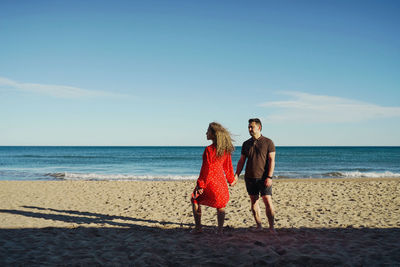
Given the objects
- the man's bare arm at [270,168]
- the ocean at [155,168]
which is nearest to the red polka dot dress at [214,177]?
the man's bare arm at [270,168]

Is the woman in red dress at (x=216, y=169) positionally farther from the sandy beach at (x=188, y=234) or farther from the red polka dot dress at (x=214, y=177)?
the sandy beach at (x=188, y=234)

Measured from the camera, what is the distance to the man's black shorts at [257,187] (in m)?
4.33

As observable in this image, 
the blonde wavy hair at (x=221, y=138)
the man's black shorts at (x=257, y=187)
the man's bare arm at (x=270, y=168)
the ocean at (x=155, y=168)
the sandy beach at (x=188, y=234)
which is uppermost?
the blonde wavy hair at (x=221, y=138)

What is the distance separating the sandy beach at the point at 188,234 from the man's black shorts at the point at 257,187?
2.35 feet

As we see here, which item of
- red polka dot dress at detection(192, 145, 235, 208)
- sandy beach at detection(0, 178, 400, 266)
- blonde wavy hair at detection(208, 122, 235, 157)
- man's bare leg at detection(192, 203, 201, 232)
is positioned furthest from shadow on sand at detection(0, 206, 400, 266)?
blonde wavy hair at detection(208, 122, 235, 157)

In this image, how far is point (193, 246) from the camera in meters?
4.13

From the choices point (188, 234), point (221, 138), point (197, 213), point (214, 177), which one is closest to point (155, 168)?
point (188, 234)

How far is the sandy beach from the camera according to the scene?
362 centimetres

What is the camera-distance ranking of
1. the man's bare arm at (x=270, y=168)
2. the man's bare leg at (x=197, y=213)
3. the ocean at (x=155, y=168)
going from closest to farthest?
the man's bare arm at (x=270, y=168), the man's bare leg at (x=197, y=213), the ocean at (x=155, y=168)

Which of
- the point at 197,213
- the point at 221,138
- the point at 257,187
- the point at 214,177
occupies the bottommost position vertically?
the point at 197,213

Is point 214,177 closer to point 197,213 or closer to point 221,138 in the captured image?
point 221,138

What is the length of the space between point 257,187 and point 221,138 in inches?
37.8

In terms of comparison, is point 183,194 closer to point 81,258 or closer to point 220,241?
point 220,241

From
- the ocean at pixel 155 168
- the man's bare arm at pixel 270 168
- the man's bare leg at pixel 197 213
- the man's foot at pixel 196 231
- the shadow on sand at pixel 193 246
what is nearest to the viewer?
the shadow on sand at pixel 193 246
